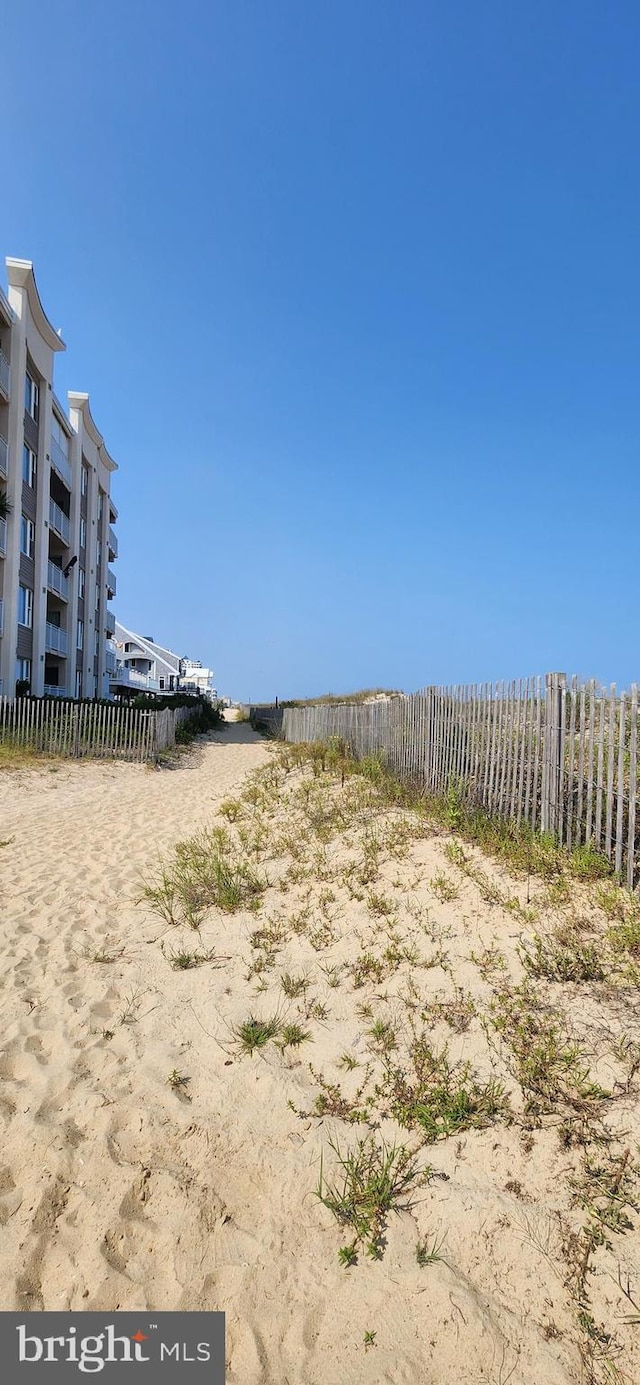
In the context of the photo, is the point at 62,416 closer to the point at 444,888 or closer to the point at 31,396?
the point at 31,396

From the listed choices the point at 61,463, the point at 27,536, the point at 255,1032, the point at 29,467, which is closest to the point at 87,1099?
the point at 255,1032

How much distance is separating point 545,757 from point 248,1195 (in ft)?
16.1

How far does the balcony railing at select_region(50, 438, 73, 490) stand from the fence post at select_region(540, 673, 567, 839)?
28.7 m

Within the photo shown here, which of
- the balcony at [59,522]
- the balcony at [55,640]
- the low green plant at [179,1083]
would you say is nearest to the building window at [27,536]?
the balcony at [59,522]

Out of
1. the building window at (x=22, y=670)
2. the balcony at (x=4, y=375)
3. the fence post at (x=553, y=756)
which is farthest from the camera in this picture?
the building window at (x=22, y=670)

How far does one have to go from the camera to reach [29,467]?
26359 millimetres

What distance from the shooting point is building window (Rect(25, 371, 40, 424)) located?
1011 inches

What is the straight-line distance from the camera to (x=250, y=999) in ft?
15.5

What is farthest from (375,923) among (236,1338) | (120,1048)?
(236,1338)

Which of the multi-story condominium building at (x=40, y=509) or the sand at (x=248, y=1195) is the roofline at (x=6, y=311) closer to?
the multi-story condominium building at (x=40, y=509)

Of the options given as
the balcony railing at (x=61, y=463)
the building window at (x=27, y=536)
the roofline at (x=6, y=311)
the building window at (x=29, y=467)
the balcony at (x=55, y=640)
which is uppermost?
the roofline at (x=6, y=311)

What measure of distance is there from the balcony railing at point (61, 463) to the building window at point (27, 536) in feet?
13.8

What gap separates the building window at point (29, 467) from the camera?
2572 centimetres

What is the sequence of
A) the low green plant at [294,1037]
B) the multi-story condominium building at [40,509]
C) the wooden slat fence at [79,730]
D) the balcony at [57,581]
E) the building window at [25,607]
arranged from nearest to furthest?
the low green plant at [294,1037] < the wooden slat fence at [79,730] < the multi-story condominium building at [40,509] < the building window at [25,607] < the balcony at [57,581]
